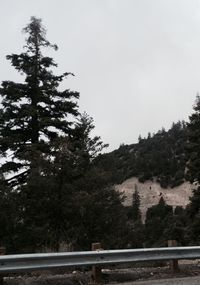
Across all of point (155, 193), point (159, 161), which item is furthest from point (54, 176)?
point (159, 161)

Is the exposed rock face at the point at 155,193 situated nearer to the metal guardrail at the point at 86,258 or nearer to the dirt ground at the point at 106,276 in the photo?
the dirt ground at the point at 106,276

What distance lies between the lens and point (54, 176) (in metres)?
23.7

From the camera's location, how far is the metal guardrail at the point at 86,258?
9609 mm

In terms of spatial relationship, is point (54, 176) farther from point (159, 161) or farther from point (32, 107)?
point (159, 161)

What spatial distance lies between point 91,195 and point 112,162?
749cm

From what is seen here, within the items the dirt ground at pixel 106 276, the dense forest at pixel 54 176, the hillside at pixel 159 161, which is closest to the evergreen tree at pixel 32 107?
the dense forest at pixel 54 176

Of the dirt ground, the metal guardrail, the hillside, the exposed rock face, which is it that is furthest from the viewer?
the hillside

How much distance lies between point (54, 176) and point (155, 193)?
284 ft

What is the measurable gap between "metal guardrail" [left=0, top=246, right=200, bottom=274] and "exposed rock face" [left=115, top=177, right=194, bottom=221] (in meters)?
86.0

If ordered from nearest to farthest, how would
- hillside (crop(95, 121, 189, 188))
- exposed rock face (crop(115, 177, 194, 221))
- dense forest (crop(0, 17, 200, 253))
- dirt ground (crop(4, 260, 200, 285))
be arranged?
1. dirt ground (crop(4, 260, 200, 285))
2. dense forest (crop(0, 17, 200, 253))
3. exposed rock face (crop(115, 177, 194, 221))
4. hillside (crop(95, 121, 189, 188))

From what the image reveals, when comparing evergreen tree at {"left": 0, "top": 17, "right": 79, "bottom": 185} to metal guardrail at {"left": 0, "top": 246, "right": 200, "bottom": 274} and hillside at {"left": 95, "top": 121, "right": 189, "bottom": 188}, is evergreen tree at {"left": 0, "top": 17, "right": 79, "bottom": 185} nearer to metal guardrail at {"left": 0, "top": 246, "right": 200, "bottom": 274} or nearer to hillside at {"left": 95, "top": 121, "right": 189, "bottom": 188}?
metal guardrail at {"left": 0, "top": 246, "right": 200, "bottom": 274}

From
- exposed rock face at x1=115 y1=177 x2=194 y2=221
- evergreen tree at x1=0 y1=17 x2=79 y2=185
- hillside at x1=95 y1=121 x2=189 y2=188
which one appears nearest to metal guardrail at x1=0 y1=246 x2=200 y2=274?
evergreen tree at x1=0 y1=17 x2=79 y2=185

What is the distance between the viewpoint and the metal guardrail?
9609mm

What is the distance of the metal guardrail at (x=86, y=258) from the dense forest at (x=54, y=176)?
14.4 ft
